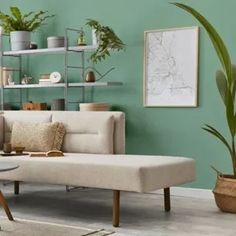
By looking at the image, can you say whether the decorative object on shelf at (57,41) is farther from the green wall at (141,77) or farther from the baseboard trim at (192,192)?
the baseboard trim at (192,192)

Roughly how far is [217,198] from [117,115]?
3.72 feet

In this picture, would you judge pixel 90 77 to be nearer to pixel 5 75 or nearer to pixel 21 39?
pixel 21 39

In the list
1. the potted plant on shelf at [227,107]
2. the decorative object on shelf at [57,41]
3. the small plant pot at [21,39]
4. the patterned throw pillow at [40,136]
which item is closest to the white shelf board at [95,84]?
the decorative object on shelf at [57,41]

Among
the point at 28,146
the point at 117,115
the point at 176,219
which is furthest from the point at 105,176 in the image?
the point at 28,146

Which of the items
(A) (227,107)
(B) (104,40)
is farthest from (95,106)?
(A) (227,107)

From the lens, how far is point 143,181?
11.6ft

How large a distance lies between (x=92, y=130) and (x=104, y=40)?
0.99 metres

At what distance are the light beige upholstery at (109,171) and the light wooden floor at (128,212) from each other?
0.28 metres

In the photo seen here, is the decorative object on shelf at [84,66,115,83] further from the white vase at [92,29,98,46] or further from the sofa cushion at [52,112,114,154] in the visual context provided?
the sofa cushion at [52,112,114,154]

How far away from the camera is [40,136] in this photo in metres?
4.73

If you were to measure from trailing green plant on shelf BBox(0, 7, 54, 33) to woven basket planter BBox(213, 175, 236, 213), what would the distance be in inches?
111

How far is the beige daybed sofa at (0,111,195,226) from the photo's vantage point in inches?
143

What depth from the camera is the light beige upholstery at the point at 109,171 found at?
3.58 meters

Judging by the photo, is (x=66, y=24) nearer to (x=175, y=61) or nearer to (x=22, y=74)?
(x=22, y=74)
